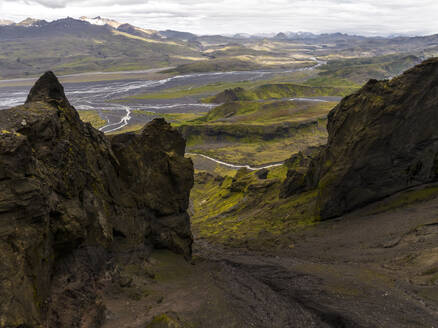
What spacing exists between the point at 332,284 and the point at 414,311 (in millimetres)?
5275

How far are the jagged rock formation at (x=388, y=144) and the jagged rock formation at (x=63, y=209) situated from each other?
19.9 meters

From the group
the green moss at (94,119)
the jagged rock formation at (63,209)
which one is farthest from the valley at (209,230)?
the green moss at (94,119)

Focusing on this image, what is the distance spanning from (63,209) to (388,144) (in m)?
32.1

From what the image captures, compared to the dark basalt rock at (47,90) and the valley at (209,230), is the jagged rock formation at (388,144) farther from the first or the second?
the dark basalt rock at (47,90)

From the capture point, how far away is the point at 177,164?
31.2m

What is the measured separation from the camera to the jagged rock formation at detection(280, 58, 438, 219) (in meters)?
34.2

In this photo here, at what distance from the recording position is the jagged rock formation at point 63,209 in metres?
13.2

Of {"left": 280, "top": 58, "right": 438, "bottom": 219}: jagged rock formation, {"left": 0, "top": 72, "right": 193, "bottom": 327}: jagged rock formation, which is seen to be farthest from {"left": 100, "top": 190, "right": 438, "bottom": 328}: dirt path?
{"left": 280, "top": 58, "right": 438, "bottom": 219}: jagged rock formation

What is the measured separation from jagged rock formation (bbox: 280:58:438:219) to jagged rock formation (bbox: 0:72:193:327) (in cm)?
1990

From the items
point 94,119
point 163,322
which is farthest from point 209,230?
point 94,119

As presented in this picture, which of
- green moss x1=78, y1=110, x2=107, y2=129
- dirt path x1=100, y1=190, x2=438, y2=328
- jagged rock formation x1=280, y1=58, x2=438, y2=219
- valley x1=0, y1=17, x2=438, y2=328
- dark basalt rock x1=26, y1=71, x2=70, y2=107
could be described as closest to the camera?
valley x1=0, y1=17, x2=438, y2=328

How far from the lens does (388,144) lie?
114 ft

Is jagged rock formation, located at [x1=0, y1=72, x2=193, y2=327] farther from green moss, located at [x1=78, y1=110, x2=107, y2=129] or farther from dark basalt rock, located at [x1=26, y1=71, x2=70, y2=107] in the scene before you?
green moss, located at [x1=78, y1=110, x2=107, y2=129]

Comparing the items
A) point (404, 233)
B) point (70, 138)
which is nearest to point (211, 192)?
point (404, 233)
